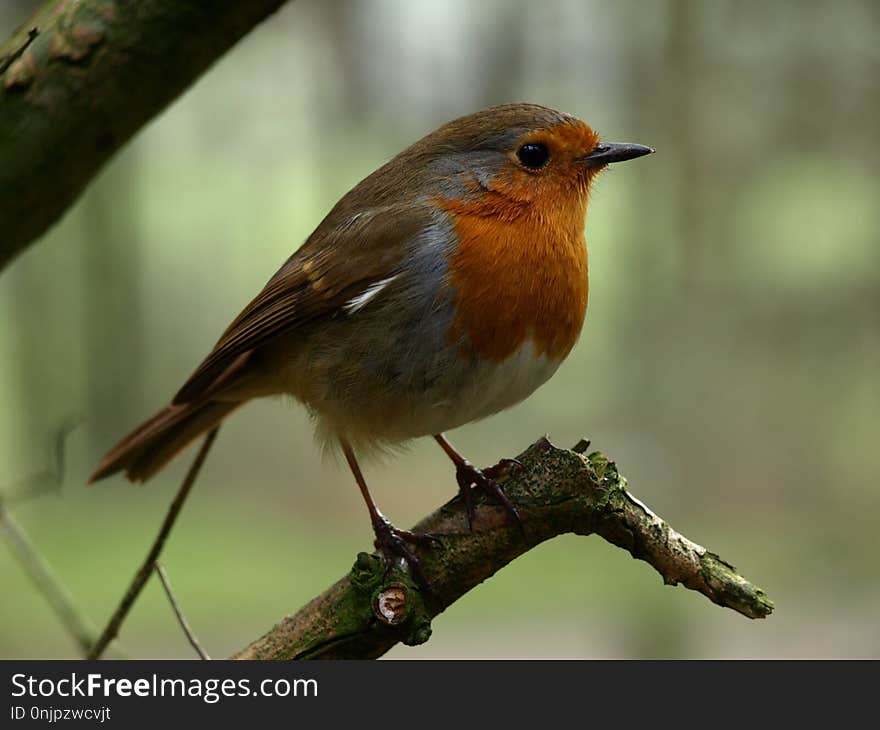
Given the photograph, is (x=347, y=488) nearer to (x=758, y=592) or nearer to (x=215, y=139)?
(x=215, y=139)

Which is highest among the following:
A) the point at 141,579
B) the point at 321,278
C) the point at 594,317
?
the point at 594,317

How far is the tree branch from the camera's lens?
7.13 ft

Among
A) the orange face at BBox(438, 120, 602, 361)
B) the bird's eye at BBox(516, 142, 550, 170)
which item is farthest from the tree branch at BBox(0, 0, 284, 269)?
the bird's eye at BBox(516, 142, 550, 170)

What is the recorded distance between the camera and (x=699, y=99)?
762 centimetres

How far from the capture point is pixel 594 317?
9.42 meters

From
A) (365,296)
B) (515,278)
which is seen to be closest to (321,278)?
(365,296)

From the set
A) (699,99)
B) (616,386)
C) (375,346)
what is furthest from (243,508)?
(375,346)

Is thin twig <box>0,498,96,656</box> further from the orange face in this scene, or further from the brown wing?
the orange face

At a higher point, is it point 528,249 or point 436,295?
point 528,249

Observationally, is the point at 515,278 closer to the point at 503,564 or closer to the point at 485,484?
the point at 485,484

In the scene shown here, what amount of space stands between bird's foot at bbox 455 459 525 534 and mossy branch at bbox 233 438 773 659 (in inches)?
0.6

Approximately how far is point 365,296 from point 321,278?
0.22m

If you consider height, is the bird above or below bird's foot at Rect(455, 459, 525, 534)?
above

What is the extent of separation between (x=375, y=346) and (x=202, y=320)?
9078 mm
